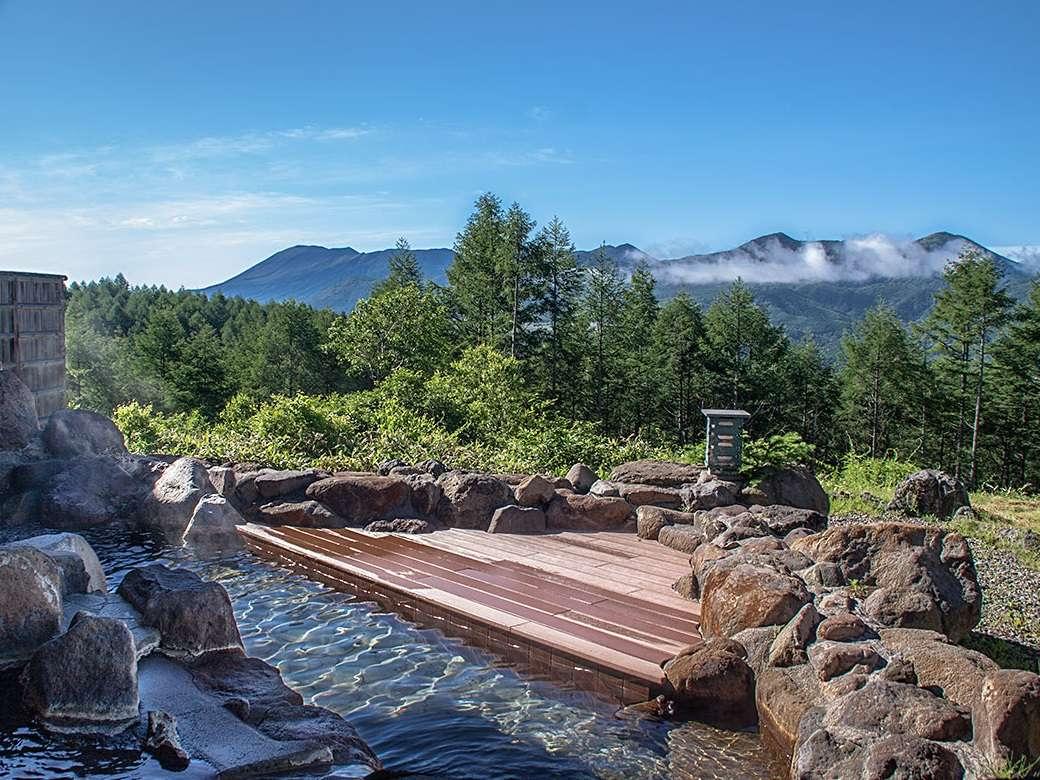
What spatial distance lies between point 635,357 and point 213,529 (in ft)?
106

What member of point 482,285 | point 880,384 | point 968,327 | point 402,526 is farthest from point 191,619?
point 880,384

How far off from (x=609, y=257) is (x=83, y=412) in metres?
33.0

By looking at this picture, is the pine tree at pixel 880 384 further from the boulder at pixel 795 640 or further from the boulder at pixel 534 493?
the boulder at pixel 795 640

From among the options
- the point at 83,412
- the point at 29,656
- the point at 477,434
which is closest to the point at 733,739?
the point at 29,656

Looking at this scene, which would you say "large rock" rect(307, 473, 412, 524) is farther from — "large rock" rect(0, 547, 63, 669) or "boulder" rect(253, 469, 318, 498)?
"large rock" rect(0, 547, 63, 669)

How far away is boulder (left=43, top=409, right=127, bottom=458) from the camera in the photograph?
9.59 m

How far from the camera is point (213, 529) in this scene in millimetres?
8156

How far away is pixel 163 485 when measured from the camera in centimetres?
884

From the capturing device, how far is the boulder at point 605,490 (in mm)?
8744

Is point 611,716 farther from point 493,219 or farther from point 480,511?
point 493,219

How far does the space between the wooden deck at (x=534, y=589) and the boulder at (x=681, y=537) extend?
101 millimetres

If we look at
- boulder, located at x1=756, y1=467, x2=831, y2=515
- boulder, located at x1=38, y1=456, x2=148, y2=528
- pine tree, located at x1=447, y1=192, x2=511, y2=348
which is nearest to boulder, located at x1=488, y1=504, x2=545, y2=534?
boulder, located at x1=756, y1=467, x2=831, y2=515

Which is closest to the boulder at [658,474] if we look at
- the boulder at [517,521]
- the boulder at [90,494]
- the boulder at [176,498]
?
the boulder at [517,521]

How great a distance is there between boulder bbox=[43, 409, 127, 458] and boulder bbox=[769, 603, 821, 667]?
794 centimetres
